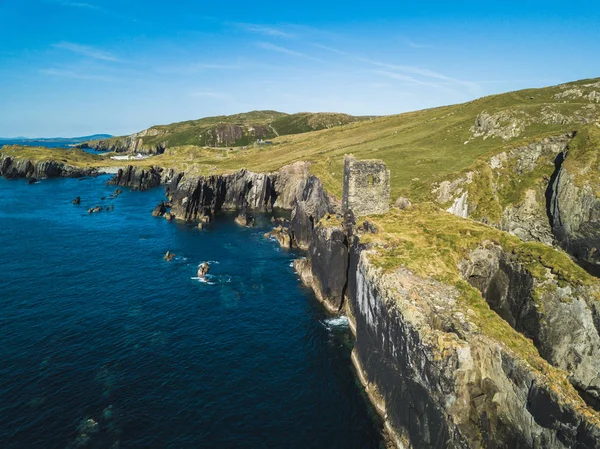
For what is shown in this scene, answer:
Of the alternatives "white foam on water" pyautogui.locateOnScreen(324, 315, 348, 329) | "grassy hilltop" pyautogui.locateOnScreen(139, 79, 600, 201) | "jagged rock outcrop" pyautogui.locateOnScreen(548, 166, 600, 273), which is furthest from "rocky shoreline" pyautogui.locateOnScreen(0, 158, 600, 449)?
"grassy hilltop" pyautogui.locateOnScreen(139, 79, 600, 201)

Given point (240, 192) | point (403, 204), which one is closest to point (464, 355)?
point (403, 204)

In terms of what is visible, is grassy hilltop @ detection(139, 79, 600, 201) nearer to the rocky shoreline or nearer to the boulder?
the boulder

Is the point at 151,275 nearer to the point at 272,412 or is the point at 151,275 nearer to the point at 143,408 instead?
the point at 143,408

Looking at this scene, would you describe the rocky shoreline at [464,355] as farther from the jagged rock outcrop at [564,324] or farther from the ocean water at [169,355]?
the ocean water at [169,355]

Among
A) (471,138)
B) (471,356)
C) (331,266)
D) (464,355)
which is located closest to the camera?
(464,355)

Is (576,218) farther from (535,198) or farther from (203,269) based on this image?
(203,269)

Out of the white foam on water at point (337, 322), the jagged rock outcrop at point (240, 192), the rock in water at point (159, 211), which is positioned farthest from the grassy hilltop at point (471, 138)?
the white foam on water at point (337, 322)

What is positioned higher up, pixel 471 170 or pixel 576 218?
pixel 471 170
